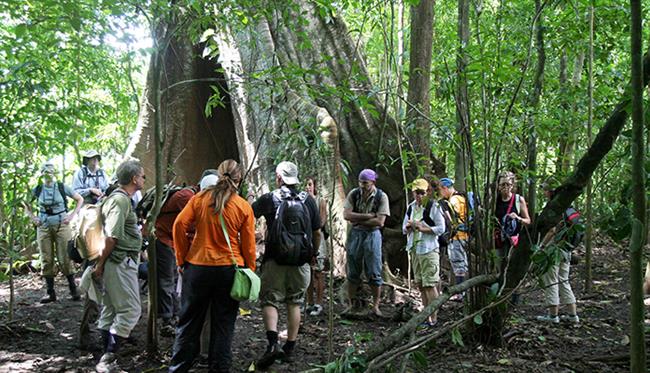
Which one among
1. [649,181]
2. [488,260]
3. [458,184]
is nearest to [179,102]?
[458,184]

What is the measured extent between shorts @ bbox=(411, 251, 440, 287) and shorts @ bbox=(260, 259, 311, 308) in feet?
5.65

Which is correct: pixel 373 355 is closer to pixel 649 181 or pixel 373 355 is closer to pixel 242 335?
pixel 649 181

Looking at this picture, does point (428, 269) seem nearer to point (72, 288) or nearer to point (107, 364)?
point (107, 364)

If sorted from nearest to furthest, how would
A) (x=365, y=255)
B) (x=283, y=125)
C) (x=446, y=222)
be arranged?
(x=365, y=255)
(x=446, y=222)
(x=283, y=125)

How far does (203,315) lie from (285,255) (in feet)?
3.00

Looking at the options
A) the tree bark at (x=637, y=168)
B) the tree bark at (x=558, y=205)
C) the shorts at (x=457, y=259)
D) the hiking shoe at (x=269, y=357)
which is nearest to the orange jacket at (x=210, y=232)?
the hiking shoe at (x=269, y=357)

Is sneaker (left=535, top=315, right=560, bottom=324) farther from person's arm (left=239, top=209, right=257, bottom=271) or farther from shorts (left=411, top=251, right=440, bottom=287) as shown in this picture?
person's arm (left=239, top=209, right=257, bottom=271)

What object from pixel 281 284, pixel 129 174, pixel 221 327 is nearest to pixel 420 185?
pixel 281 284

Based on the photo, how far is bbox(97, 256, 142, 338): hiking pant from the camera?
441 cm

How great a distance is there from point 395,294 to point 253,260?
12.0 ft

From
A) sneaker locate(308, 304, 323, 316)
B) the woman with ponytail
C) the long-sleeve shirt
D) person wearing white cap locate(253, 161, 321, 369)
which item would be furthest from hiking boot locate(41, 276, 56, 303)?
the long-sleeve shirt

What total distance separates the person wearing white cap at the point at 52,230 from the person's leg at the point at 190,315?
12.5ft

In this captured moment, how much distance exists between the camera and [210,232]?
162 inches

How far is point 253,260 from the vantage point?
436cm
